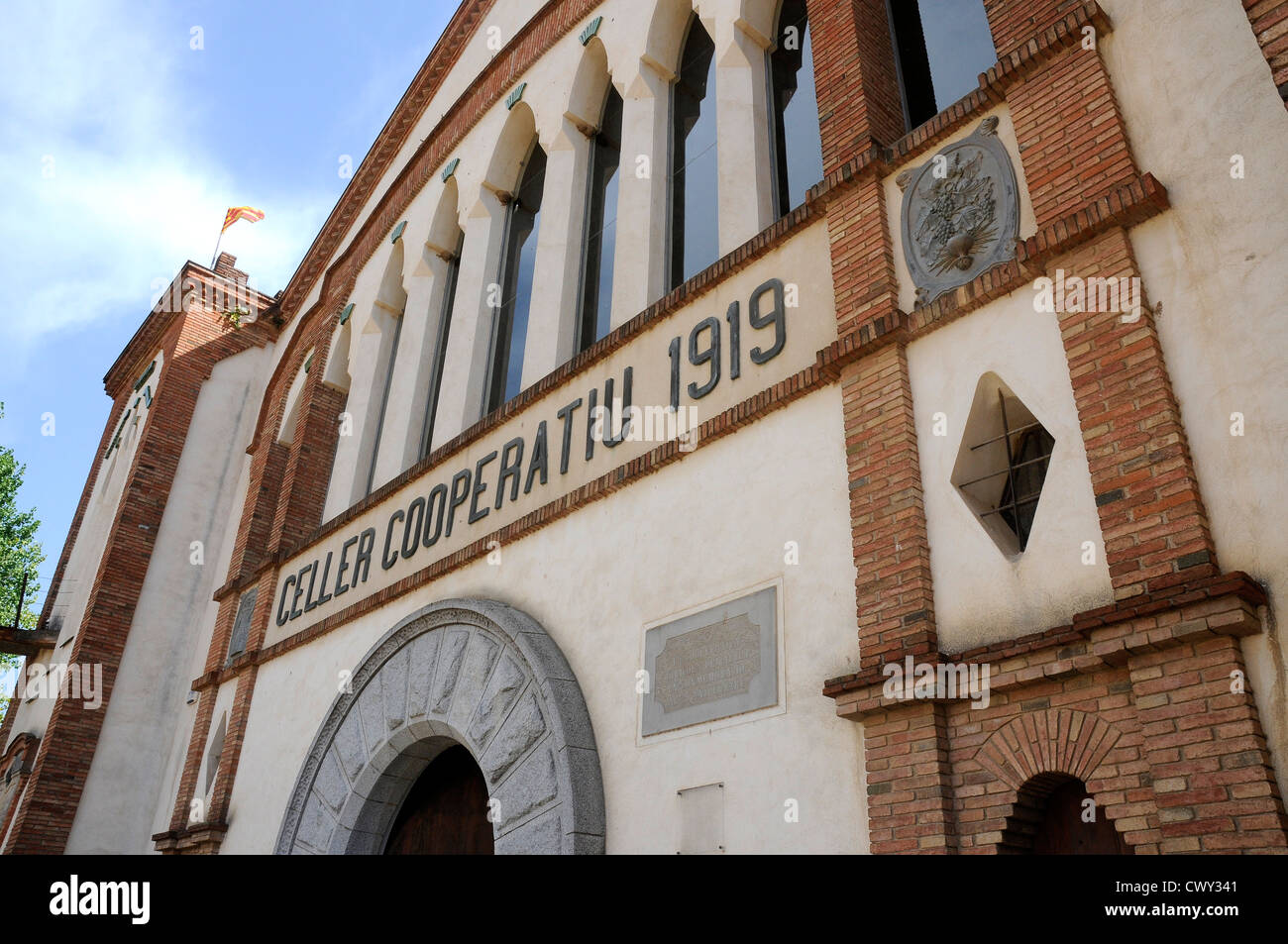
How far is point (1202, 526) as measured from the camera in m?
3.93

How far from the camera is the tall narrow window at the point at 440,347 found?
10.6m

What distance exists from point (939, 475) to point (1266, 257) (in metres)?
1.64

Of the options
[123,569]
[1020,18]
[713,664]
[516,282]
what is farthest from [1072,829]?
[123,569]

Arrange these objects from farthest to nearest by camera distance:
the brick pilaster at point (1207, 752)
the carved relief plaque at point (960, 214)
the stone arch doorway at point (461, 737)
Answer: the stone arch doorway at point (461, 737), the carved relief plaque at point (960, 214), the brick pilaster at point (1207, 752)

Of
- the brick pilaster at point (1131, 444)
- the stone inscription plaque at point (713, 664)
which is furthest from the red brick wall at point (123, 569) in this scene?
the brick pilaster at point (1131, 444)

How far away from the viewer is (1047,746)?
4.14 metres

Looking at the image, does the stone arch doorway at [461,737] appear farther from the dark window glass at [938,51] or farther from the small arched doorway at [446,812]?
the dark window glass at [938,51]

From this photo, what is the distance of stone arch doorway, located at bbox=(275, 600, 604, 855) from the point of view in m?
6.16

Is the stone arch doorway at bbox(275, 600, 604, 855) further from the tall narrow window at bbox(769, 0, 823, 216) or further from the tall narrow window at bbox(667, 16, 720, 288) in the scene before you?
the tall narrow window at bbox(769, 0, 823, 216)

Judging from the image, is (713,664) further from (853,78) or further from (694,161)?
(694,161)

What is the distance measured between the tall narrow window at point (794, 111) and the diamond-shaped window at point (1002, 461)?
9.14 feet

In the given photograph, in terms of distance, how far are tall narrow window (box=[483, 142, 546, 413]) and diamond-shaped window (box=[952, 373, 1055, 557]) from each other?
5.27 meters
